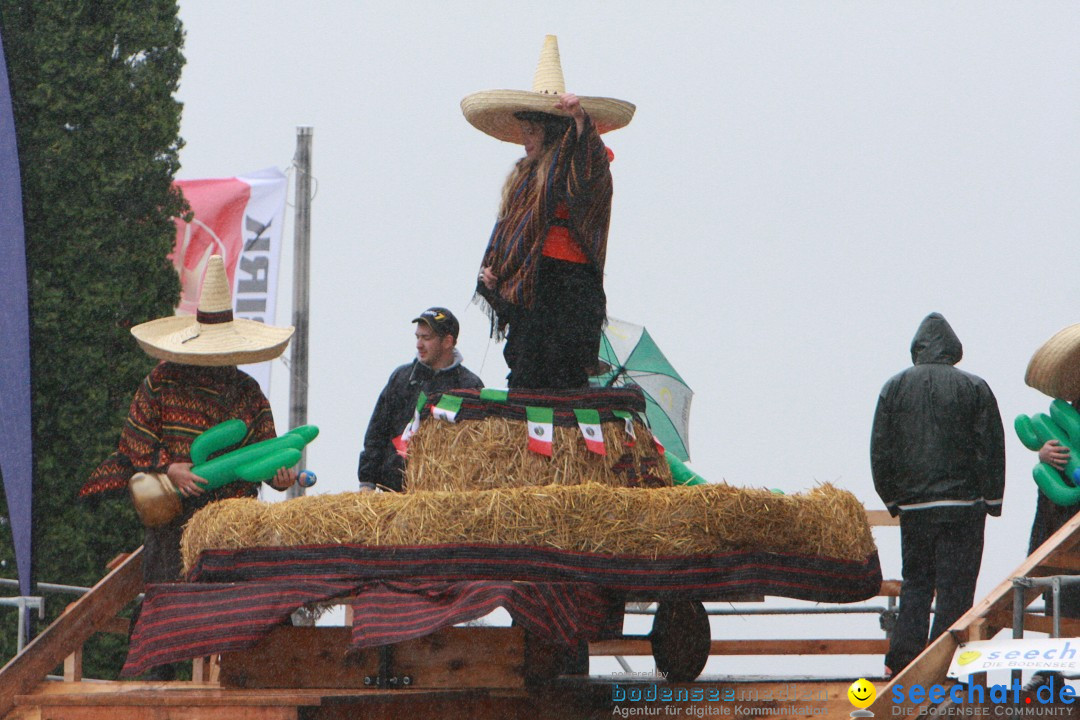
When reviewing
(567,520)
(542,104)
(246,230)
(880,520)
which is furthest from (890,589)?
(246,230)

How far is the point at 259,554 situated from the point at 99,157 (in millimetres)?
5081

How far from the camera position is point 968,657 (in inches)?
191

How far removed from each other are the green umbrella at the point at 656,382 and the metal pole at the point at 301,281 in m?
4.16

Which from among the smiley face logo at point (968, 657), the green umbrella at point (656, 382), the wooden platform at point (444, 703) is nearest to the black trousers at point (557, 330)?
the wooden platform at point (444, 703)

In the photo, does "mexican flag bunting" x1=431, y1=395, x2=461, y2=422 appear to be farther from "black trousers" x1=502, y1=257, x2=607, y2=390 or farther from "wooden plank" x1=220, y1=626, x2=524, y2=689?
"wooden plank" x1=220, y1=626, x2=524, y2=689

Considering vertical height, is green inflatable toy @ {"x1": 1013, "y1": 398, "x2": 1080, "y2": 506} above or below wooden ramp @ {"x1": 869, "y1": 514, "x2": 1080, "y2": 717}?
above

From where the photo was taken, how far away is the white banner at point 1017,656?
4598 mm

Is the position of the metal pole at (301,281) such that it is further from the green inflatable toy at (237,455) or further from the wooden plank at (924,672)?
the wooden plank at (924,672)

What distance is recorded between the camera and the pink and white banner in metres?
11.5

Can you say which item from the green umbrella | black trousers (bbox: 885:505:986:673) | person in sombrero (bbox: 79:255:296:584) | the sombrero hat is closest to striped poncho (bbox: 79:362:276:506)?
person in sombrero (bbox: 79:255:296:584)

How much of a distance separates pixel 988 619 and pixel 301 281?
27.9 ft

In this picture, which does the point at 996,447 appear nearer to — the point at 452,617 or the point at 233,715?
the point at 452,617

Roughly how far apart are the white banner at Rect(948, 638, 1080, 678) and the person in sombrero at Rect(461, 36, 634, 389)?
1.88 m

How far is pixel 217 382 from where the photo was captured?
262 inches
